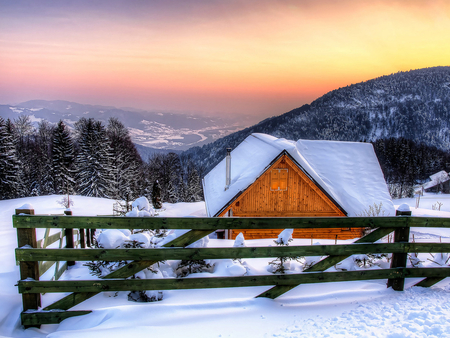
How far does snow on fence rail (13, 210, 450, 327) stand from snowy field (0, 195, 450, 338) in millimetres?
232

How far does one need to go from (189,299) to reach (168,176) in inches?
1969

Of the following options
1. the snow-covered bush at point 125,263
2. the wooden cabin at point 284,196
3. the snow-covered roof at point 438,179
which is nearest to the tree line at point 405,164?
the snow-covered roof at point 438,179

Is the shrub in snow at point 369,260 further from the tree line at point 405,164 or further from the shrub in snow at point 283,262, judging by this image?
the tree line at point 405,164

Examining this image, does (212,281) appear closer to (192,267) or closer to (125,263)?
(192,267)

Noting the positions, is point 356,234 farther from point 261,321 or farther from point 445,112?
point 445,112

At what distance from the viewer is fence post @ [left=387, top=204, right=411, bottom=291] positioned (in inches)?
158

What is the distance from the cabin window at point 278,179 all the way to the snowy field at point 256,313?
9.49 m

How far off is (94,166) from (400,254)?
40027 mm

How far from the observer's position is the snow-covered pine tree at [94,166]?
126 ft

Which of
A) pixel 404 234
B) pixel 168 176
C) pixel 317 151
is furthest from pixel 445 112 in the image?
pixel 404 234

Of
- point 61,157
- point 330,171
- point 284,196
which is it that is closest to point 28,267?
point 284,196

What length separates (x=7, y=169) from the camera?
119 feet

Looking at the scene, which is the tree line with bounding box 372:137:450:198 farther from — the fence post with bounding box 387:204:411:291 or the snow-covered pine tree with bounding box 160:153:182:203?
the fence post with bounding box 387:204:411:291

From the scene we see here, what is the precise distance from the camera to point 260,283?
3.78 m
